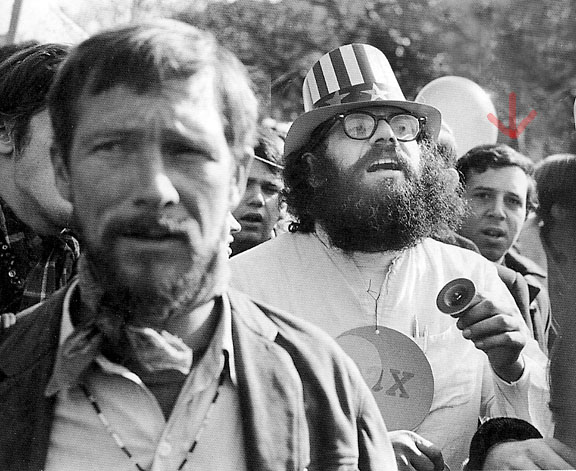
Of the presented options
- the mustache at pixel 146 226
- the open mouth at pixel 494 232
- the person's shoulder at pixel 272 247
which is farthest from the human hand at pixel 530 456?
the mustache at pixel 146 226

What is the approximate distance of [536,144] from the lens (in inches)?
103

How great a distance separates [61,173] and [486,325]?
3.82ft

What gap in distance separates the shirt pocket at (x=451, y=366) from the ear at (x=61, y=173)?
3.18ft

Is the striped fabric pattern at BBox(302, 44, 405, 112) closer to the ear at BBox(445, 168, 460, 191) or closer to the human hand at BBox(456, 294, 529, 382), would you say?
the ear at BBox(445, 168, 460, 191)

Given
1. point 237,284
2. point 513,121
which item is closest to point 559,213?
point 513,121

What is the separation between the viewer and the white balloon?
2447 mm

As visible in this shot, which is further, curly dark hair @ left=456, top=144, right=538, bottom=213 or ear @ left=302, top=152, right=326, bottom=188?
curly dark hair @ left=456, top=144, right=538, bottom=213

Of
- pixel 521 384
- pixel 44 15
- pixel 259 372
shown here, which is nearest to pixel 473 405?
pixel 521 384

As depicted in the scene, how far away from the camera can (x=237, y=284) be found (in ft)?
6.93

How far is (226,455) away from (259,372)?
0.19m

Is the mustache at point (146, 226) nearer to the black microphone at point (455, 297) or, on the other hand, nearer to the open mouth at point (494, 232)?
the black microphone at point (455, 297)

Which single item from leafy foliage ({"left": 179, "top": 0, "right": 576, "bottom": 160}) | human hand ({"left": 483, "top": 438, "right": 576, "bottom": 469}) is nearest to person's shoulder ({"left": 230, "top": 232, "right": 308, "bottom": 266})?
leafy foliage ({"left": 179, "top": 0, "right": 576, "bottom": 160})

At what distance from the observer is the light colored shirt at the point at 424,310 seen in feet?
7.43

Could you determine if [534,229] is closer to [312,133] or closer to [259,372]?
[312,133]
